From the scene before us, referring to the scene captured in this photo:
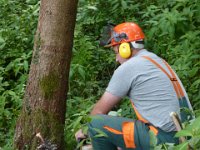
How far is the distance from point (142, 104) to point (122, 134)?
11.3 inches

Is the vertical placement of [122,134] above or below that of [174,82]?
below

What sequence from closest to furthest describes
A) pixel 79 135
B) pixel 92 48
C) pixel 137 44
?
pixel 79 135 < pixel 137 44 < pixel 92 48

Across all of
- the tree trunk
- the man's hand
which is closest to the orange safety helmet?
the tree trunk

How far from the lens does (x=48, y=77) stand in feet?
12.7

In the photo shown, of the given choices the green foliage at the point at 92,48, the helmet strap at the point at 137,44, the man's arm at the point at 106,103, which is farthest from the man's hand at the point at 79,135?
the helmet strap at the point at 137,44

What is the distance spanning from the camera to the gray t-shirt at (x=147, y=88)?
3643 mm

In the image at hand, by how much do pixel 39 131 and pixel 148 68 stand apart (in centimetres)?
106

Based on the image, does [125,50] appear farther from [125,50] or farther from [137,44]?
[137,44]

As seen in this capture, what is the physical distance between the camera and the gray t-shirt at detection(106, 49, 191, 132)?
3643 mm

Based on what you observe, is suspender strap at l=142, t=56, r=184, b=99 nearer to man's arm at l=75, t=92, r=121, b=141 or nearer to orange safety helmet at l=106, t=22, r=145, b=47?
orange safety helmet at l=106, t=22, r=145, b=47

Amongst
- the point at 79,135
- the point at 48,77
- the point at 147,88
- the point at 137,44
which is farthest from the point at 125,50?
the point at 79,135

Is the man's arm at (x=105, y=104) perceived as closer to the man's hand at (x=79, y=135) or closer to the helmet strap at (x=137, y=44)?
the man's hand at (x=79, y=135)

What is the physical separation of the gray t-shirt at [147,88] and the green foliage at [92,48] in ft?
2.56

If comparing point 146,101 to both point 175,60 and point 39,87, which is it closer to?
point 39,87
